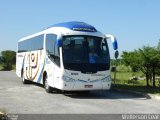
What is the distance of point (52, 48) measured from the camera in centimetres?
2036

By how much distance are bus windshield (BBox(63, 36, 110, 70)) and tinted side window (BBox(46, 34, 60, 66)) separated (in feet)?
1.83

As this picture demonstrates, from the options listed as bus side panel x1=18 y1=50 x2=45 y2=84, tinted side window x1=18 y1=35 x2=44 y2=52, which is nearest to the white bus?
bus side panel x1=18 y1=50 x2=45 y2=84

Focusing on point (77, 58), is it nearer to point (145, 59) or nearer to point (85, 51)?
point (85, 51)

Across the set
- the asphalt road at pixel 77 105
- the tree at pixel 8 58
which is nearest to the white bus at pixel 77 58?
the asphalt road at pixel 77 105

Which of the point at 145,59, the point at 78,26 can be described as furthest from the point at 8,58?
the point at 78,26

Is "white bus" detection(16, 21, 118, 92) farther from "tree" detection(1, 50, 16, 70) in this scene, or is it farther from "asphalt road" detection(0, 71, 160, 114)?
"tree" detection(1, 50, 16, 70)

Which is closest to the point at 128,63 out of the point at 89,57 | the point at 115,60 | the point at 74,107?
the point at 115,60

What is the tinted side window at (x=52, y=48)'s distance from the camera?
1946cm

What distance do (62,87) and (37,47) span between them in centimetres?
620

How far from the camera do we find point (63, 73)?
18734 millimetres

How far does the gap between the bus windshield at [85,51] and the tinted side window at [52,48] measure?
56 centimetres

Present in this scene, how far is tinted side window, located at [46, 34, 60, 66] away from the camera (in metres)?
19.5

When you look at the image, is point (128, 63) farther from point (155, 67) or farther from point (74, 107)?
point (74, 107)

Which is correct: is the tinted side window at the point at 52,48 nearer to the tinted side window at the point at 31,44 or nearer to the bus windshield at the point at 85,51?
the bus windshield at the point at 85,51
